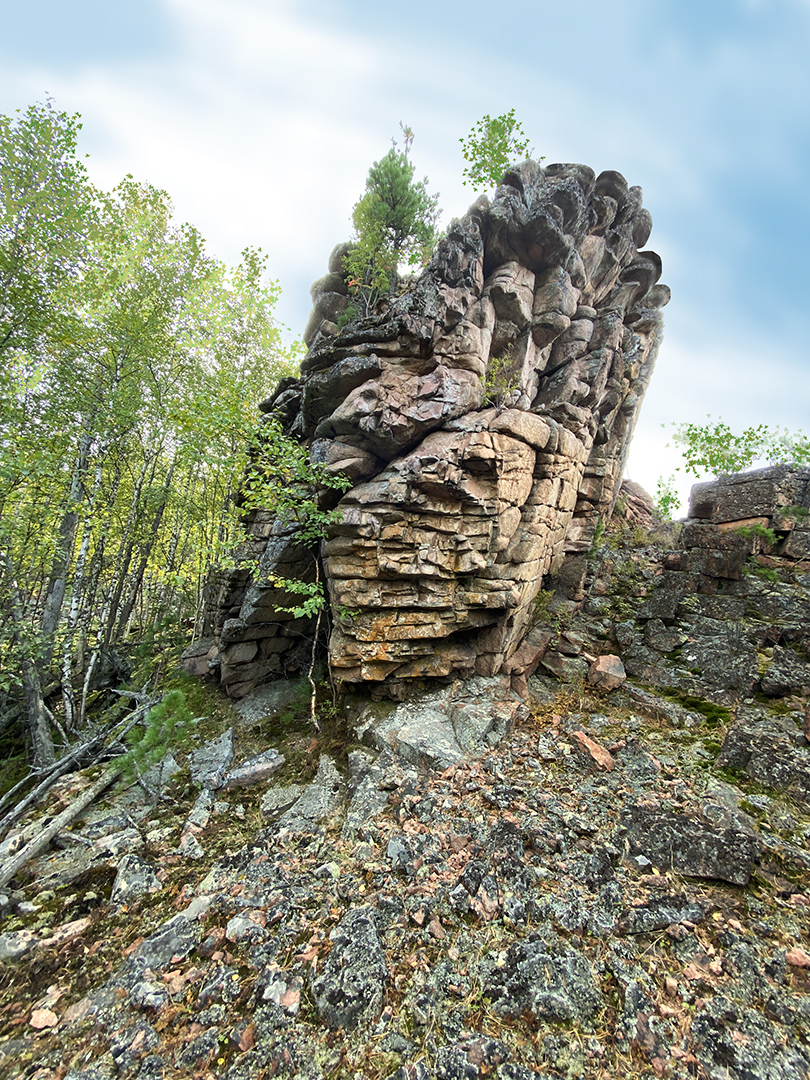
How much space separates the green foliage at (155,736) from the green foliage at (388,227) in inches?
643

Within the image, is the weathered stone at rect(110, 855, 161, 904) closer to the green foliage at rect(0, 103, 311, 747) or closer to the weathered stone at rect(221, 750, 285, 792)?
the weathered stone at rect(221, 750, 285, 792)

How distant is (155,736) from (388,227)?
21.0 metres

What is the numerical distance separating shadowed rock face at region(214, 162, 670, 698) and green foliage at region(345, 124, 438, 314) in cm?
593

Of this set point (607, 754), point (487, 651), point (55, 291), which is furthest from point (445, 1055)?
point (55, 291)

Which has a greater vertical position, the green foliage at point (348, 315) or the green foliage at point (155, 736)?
the green foliage at point (348, 315)

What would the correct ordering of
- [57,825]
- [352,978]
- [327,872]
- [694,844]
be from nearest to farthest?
[352,978] < [694,844] < [327,872] < [57,825]

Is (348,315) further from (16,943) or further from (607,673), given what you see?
(16,943)

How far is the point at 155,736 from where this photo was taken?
25.7 ft

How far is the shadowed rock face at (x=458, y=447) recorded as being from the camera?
9047 millimetres

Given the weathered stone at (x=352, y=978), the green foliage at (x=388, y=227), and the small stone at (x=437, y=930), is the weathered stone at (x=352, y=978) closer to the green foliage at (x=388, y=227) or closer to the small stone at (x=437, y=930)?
the small stone at (x=437, y=930)

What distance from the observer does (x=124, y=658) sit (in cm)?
1455

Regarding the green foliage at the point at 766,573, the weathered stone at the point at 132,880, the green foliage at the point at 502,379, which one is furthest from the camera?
the green foliage at the point at 502,379

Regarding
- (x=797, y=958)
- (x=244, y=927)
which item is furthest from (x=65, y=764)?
(x=797, y=958)

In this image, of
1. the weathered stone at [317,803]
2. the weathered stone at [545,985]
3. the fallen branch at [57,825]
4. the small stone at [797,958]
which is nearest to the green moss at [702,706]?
the small stone at [797,958]
